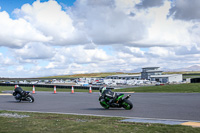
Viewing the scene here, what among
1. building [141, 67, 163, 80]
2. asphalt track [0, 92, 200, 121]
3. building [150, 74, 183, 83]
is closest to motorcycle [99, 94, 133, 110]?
asphalt track [0, 92, 200, 121]

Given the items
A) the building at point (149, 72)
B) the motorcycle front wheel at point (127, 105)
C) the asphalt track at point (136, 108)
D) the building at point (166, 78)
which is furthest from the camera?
the building at point (149, 72)

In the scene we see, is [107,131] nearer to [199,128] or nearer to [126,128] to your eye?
[126,128]

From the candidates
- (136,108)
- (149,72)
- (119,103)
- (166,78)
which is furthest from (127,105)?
(149,72)

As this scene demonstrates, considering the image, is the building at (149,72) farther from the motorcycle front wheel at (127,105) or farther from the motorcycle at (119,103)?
the motorcycle front wheel at (127,105)

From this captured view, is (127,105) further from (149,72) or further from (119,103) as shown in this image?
(149,72)

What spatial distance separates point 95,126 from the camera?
31.1 ft

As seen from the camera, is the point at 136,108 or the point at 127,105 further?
the point at 136,108

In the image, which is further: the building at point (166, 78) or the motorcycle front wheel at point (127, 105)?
the building at point (166, 78)

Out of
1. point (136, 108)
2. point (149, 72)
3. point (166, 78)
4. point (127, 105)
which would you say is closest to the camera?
point (127, 105)

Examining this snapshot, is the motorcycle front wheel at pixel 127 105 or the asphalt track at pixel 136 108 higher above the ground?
the motorcycle front wheel at pixel 127 105

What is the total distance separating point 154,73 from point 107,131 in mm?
121281

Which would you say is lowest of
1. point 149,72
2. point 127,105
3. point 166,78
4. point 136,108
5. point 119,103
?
point 136,108

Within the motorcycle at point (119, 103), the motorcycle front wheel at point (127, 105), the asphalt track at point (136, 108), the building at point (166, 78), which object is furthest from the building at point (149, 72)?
the motorcycle front wheel at point (127, 105)

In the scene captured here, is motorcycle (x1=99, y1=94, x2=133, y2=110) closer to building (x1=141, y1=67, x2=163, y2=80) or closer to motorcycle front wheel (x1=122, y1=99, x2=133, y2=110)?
motorcycle front wheel (x1=122, y1=99, x2=133, y2=110)
